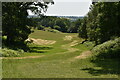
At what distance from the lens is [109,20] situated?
33.1 m

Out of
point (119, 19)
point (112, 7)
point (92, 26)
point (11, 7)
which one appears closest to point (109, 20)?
point (119, 19)

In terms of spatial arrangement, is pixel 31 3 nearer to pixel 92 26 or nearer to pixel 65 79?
pixel 92 26

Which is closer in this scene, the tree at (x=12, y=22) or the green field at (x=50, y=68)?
the green field at (x=50, y=68)

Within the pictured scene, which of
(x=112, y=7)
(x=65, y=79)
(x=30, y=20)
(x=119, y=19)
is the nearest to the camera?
(x=65, y=79)

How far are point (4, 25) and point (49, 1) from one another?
16.8m

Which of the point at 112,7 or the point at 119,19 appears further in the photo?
the point at 119,19

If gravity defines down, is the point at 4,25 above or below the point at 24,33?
above

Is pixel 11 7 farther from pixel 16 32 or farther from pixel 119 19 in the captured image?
pixel 119 19

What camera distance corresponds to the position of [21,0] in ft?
160

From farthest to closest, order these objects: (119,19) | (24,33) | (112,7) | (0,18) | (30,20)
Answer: (30,20) < (24,33) < (0,18) < (119,19) < (112,7)

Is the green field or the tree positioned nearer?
the green field

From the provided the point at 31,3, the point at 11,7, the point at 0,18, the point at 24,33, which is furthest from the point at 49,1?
the point at 0,18

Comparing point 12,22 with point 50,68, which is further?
point 12,22

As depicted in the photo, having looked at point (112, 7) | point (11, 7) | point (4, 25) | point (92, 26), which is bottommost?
point (92, 26)
